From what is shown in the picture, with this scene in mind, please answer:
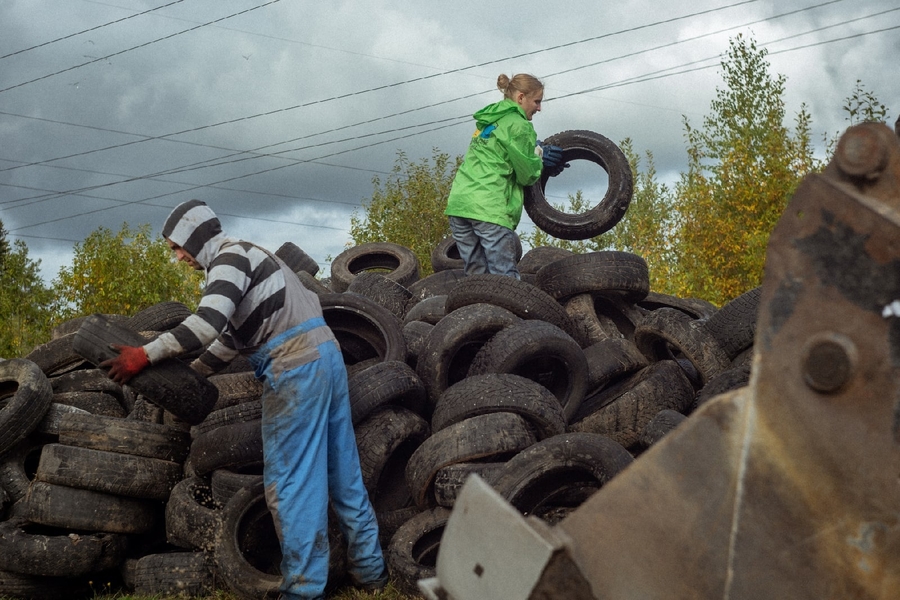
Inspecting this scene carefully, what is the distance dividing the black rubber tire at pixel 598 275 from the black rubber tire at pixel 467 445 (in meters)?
2.64

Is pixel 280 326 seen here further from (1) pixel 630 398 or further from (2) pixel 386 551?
(1) pixel 630 398

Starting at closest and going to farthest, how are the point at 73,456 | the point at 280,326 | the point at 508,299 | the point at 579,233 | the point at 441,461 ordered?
the point at 280,326 → the point at 441,461 → the point at 73,456 → the point at 508,299 → the point at 579,233

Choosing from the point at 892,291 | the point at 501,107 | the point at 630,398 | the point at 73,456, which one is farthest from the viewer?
the point at 501,107

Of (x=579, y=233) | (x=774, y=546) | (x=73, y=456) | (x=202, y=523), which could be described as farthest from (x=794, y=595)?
(x=579, y=233)

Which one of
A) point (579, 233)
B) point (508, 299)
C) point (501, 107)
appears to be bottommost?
point (508, 299)

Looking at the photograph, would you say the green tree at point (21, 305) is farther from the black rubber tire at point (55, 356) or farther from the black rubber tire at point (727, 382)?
the black rubber tire at point (727, 382)

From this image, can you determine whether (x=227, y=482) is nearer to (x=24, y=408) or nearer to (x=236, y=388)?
(x=236, y=388)

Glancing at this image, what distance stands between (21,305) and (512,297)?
1260 inches

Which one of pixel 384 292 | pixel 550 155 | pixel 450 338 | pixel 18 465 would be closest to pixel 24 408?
pixel 18 465

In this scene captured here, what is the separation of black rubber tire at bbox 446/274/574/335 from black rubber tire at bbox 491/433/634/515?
2.09 meters

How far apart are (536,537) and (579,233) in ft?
26.3

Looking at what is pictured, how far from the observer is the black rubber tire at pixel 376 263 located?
1178 cm

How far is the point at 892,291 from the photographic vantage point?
5.84ft

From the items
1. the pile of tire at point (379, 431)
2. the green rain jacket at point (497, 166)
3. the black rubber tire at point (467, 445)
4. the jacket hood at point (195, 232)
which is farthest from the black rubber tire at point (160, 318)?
the black rubber tire at point (467, 445)
